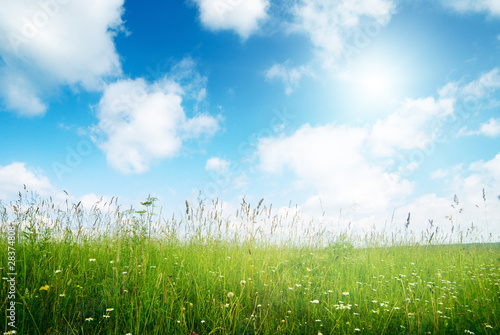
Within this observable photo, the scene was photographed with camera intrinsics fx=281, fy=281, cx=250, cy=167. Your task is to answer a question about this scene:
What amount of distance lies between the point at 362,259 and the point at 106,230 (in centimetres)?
593

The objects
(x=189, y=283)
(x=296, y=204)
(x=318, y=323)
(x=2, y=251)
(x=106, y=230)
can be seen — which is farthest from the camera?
(x=296, y=204)

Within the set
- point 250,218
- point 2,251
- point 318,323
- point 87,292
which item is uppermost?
point 250,218

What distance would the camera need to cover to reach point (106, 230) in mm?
6262

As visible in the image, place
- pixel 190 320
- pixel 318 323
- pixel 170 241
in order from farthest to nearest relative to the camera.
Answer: pixel 170 241
pixel 318 323
pixel 190 320

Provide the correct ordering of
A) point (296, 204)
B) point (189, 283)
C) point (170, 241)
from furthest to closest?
point (296, 204) < point (170, 241) < point (189, 283)

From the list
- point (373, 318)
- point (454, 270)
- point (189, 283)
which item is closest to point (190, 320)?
point (189, 283)

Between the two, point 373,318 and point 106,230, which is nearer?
point 373,318

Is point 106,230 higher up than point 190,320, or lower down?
higher up

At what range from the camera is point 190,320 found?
3090 millimetres

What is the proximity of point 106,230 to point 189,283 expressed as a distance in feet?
11.3

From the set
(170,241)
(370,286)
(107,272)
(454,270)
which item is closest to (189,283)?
(107,272)

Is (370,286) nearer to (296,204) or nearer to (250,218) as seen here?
(250,218)

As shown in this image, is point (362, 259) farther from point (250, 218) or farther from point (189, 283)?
point (189, 283)

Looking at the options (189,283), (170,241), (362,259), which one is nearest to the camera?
(189,283)
